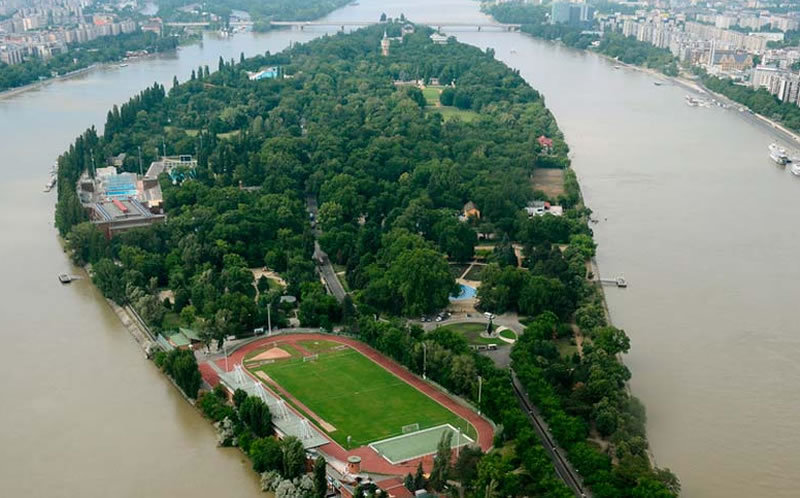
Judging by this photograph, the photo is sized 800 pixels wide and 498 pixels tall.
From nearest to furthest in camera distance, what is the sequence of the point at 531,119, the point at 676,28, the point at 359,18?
the point at 531,119 < the point at 676,28 < the point at 359,18

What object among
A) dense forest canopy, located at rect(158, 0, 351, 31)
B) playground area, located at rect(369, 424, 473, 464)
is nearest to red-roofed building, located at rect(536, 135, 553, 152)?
playground area, located at rect(369, 424, 473, 464)

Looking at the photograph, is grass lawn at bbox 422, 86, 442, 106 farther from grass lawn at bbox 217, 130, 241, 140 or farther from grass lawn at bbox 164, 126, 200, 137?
grass lawn at bbox 164, 126, 200, 137

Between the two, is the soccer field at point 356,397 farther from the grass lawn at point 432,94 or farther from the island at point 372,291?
the grass lawn at point 432,94

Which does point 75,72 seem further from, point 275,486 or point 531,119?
point 275,486

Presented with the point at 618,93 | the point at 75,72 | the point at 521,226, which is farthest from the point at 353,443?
the point at 75,72

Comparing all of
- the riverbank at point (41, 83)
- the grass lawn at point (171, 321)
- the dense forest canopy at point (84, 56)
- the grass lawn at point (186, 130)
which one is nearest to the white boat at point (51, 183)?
→ the grass lawn at point (186, 130)

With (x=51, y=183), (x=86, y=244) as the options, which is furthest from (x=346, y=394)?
(x=51, y=183)
